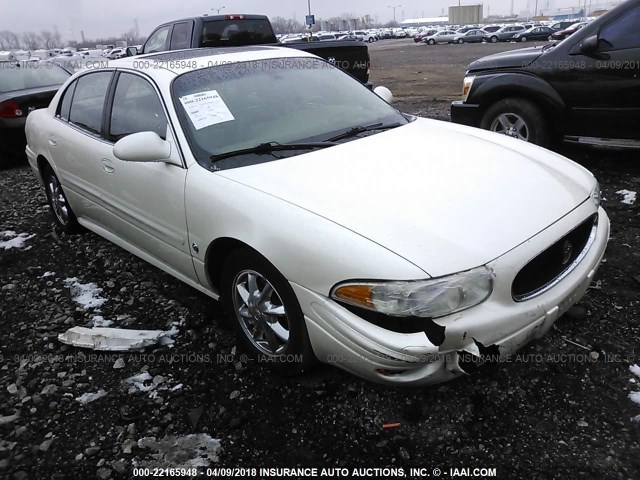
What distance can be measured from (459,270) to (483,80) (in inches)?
173

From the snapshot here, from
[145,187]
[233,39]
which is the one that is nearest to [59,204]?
[145,187]

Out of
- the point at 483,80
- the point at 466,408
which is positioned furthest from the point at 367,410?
the point at 483,80

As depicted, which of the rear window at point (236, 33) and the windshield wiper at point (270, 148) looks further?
the rear window at point (236, 33)

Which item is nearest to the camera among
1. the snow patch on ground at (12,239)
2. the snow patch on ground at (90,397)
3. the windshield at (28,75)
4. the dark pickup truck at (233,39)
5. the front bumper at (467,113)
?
the snow patch on ground at (90,397)

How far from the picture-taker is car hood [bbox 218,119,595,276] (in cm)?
211

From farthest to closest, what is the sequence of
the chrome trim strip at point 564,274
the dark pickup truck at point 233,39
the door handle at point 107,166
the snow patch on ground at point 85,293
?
1. the dark pickup truck at point 233,39
2. the snow patch on ground at point 85,293
3. the door handle at point 107,166
4. the chrome trim strip at point 564,274

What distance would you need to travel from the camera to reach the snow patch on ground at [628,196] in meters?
4.55

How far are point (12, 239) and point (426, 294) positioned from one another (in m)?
4.36

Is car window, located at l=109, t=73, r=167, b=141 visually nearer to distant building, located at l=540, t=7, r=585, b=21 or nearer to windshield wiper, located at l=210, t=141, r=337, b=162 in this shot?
windshield wiper, located at l=210, t=141, r=337, b=162

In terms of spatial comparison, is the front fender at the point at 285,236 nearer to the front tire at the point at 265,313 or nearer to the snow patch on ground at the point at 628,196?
the front tire at the point at 265,313

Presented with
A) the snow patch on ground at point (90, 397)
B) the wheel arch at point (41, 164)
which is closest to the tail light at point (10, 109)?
the wheel arch at point (41, 164)

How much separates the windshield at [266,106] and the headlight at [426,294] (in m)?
1.08

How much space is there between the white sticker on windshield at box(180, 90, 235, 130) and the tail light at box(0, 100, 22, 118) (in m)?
5.68

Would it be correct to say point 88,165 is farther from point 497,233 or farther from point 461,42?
point 461,42
